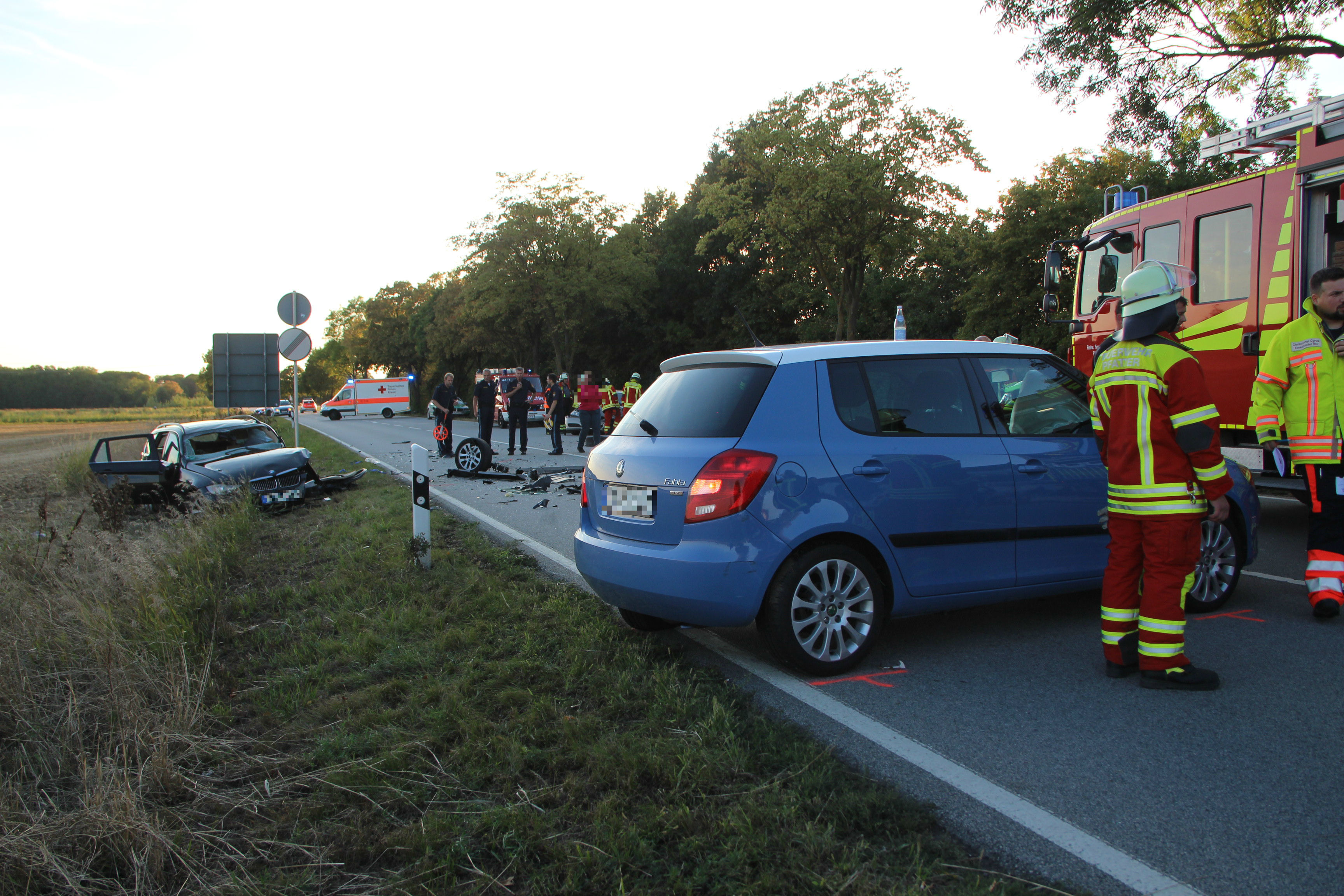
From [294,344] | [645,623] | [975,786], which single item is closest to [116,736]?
[645,623]

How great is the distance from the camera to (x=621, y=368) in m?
54.5

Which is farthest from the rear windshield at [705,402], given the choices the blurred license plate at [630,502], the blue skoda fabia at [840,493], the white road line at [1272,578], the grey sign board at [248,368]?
the grey sign board at [248,368]

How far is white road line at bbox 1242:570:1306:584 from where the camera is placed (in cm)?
610

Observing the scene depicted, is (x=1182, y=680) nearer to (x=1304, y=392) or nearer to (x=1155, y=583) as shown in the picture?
(x=1155, y=583)

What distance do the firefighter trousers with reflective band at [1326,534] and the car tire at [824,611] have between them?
9.12 feet

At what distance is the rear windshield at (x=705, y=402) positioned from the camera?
4.36m

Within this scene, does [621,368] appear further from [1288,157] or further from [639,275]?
[1288,157]

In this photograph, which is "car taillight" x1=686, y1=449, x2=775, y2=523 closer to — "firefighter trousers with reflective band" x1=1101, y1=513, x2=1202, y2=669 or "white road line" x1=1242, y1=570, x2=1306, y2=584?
"firefighter trousers with reflective band" x1=1101, y1=513, x2=1202, y2=669

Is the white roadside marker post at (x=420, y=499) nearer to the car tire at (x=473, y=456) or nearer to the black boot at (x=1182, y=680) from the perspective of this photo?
the black boot at (x=1182, y=680)

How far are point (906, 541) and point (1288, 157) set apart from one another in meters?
6.40

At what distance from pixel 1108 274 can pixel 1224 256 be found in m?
1.75

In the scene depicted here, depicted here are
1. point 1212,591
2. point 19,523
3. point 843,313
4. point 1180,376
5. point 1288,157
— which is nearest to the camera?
point 1180,376

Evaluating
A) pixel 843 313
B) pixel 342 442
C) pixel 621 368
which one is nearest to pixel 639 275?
pixel 621 368

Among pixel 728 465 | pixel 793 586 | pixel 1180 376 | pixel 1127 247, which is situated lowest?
pixel 793 586
